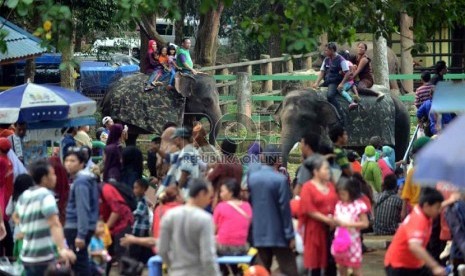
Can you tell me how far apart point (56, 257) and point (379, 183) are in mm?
8004

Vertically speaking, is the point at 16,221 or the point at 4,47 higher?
the point at 4,47

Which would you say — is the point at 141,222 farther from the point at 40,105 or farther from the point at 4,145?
the point at 40,105

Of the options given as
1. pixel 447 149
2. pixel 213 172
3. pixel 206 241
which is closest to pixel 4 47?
pixel 213 172

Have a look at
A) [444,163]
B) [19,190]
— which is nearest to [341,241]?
[19,190]

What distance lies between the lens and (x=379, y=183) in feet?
64.2

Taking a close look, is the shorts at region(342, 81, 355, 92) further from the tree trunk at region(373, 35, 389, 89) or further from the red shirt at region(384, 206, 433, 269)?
the red shirt at region(384, 206, 433, 269)

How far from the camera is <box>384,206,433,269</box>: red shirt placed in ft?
37.6

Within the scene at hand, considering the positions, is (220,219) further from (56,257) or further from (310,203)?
(56,257)

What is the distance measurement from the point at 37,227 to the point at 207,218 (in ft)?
6.92

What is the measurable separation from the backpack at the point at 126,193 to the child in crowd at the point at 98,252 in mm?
653

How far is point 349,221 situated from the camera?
13203 mm

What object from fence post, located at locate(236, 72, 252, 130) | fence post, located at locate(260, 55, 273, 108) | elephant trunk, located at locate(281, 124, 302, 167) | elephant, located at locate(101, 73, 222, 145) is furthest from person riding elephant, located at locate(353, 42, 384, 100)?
fence post, located at locate(260, 55, 273, 108)

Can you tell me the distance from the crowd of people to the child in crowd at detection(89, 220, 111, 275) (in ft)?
0.04

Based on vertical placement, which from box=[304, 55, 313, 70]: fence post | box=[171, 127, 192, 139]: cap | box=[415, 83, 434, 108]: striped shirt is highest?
box=[171, 127, 192, 139]: cap
